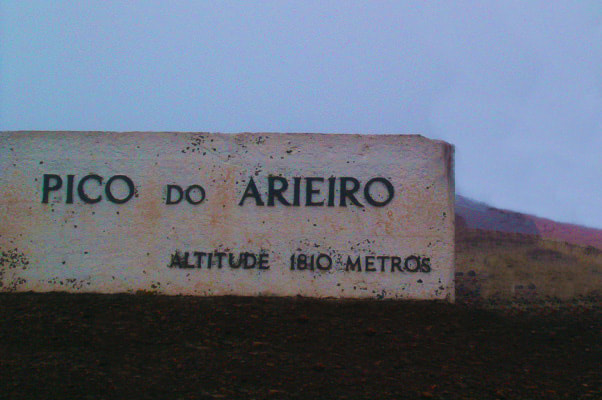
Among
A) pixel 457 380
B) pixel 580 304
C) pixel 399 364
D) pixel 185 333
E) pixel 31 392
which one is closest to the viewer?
pixel 31 392

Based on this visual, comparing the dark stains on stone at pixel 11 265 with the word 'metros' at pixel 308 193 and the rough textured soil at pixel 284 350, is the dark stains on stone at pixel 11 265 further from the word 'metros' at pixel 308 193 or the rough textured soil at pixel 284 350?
the word 'metros' at pixel 308 193

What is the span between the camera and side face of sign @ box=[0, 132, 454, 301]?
19.9ft

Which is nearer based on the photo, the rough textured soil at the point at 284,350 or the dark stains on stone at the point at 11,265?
the rough textured soil at the point at 284,350

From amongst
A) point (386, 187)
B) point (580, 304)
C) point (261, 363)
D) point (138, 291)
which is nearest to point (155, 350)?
point (261, 363)

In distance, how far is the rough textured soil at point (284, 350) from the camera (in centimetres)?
376

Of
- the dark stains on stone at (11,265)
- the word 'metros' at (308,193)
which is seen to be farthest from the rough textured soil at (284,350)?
the word 'metros' at (308,193)

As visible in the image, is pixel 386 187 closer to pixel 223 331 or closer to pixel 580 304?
pixel 223 331

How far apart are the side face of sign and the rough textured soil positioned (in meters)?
0.25

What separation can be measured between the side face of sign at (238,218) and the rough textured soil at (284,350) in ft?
0.83

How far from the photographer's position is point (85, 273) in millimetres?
6168

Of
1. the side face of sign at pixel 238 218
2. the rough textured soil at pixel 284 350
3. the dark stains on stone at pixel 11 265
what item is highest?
the side face of sign at pixel 238 218

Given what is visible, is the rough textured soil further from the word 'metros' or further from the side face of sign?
the word 'metros'

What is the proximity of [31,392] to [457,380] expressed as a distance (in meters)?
2.82

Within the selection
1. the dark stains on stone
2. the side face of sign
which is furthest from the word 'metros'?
the dark stains on stone
